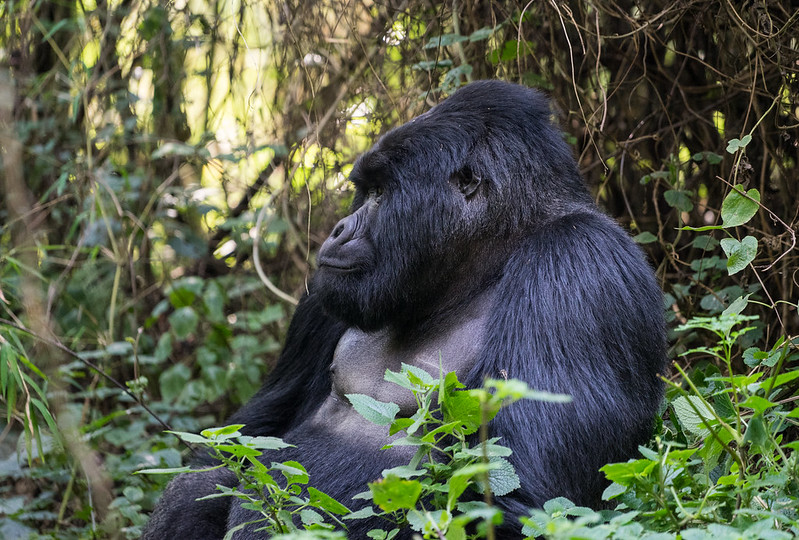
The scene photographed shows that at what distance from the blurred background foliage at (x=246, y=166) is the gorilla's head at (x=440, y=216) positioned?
59 centimetres

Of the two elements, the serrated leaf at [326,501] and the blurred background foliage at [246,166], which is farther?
the blurred background foliage at [246,166]

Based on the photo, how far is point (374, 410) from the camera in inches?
78.6

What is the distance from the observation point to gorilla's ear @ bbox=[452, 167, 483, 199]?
2.76 meters

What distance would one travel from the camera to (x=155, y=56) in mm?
5297

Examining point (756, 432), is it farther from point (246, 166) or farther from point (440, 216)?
point (246, 166)

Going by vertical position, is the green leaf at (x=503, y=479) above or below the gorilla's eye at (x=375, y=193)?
below

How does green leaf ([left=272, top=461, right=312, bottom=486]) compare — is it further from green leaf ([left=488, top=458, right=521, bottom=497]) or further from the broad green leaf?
green leaf ([left=488, top=458, right=521, bottom=497])

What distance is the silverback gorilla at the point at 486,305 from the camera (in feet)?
7.58

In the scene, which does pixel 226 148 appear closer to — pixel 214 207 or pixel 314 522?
pixel 214 207

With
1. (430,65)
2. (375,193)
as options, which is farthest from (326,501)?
(430,65)

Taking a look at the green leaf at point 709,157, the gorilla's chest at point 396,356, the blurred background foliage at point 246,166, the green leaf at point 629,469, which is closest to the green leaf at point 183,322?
the blurred background foliage at point 246,166

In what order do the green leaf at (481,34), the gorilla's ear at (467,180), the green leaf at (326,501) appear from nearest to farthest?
the green leaf at (326,501), the gorilla's ear at (467,180), the green leaf at (481,34)

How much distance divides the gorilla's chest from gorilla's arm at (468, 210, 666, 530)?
17cm

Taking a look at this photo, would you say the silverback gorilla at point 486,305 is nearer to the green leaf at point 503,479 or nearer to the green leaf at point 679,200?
the green leaf at point 503,479
